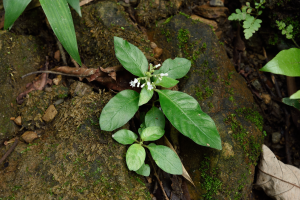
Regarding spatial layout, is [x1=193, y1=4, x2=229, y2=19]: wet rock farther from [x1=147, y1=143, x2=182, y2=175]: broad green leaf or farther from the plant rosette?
[x1=147, y1=143, x2=182, y2=175]: broad green leaf

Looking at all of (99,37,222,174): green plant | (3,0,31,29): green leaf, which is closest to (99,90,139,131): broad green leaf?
(99,37,222,174): green plant

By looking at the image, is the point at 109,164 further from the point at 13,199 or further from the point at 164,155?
the point at 13,199

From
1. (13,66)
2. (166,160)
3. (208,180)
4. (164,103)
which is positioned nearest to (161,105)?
(164,103)

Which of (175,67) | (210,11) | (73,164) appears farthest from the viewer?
(210,11)

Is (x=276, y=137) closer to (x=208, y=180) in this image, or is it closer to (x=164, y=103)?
(x=208, y=180)

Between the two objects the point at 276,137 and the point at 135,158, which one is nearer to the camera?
the point at 135,158

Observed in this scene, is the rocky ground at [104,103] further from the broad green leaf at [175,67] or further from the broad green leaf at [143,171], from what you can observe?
the broad green leaf at [175,67]

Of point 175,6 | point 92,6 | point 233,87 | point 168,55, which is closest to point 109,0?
point 92,6
